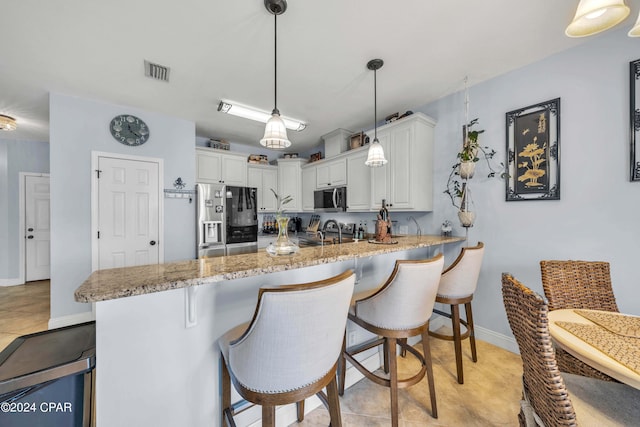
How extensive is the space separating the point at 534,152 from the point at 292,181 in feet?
11.6

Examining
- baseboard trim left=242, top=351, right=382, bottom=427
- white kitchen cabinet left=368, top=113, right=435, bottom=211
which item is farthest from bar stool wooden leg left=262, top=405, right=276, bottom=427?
white kitchen cabinet left=368, top=113, right=435, bottom=211

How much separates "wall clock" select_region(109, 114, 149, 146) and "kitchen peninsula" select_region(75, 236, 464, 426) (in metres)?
2.74

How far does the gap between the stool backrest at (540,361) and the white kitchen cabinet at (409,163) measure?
74.6 inches

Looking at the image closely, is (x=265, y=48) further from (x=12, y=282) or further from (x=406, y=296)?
(x=12, y=282)

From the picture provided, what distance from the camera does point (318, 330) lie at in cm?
89

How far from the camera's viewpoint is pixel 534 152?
83.8 inches

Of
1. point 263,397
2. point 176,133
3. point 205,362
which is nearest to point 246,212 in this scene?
point 176,133

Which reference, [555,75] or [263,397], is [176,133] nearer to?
[263,397]

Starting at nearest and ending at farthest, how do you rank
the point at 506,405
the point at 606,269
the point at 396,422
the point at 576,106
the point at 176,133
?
the point at 396,422 < the point at 606,269 < the point at 506,405 < the point at 576,106 < the point at 176,133

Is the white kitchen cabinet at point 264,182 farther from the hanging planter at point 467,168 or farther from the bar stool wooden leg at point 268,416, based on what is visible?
the bar stool wooden leg at point 268,416

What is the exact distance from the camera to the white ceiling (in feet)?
5.17

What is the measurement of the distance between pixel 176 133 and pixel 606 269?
177 inches

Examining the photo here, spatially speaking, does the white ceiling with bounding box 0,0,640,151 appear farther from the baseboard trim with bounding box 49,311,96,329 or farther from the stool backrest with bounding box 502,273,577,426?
the baseboard trim with bounding box 49,311,96,329

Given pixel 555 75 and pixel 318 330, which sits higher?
pixel 555 75
